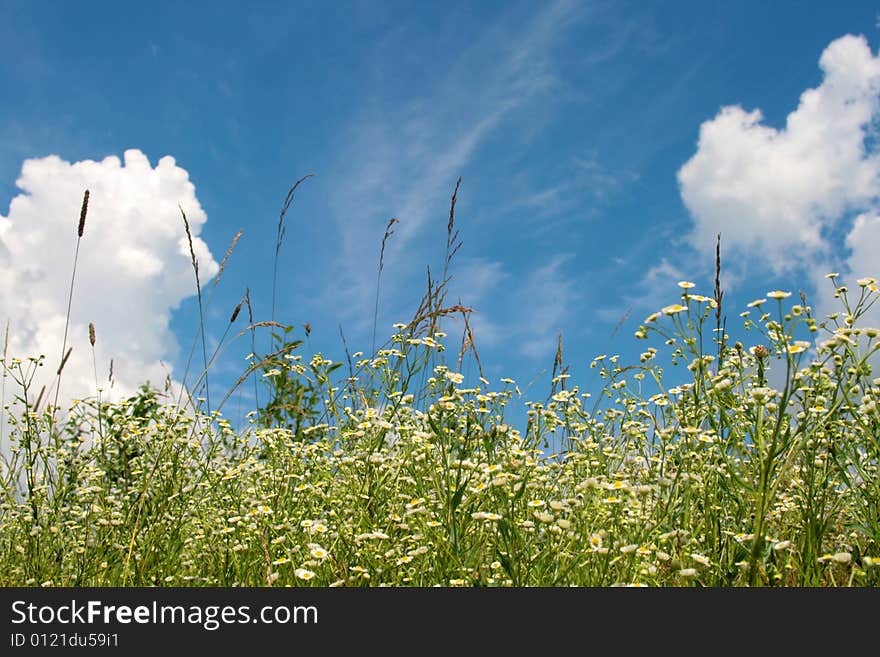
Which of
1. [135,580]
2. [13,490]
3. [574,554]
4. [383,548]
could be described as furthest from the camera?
[13,490]

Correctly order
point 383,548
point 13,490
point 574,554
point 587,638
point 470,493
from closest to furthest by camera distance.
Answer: point 587,638 → point 574,554 → point 470,493 → point 383,548 → point 13,490

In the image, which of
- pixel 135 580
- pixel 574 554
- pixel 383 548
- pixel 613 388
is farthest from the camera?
pixel 613 388

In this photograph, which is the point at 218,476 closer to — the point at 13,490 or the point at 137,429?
the point at 137,429

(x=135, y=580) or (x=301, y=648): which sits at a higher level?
(x=135, y=580)

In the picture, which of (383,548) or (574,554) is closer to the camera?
(574,554)

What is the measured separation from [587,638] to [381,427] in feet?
5.57

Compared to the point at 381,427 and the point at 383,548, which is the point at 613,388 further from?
the point at 383,548

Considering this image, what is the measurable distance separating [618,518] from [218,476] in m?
2.38

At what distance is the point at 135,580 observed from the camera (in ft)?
11.8

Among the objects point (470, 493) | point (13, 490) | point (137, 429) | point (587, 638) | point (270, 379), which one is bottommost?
point (587, 638)

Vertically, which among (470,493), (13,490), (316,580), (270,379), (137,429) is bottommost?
(316,580)

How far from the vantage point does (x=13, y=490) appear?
4.13 meters

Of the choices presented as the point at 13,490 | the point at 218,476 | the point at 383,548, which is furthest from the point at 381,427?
the point at 13,490

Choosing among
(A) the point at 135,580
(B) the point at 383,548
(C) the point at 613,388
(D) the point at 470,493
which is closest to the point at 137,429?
(A) the point at 135,580
